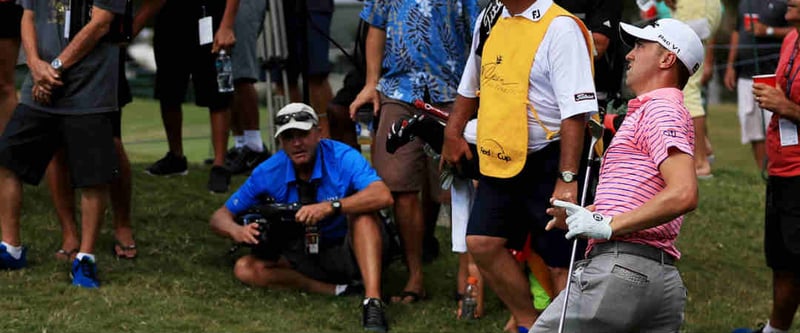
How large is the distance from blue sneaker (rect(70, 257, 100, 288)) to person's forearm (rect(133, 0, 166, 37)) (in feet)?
6.12

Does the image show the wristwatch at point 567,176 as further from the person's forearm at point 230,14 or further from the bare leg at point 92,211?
the person's forearm at point 230,14

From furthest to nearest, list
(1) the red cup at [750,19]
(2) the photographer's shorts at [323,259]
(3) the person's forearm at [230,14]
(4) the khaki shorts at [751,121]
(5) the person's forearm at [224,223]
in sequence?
1. (1) the red cup at [750,19]
2. (4) the khaki shorts at [751,121]
3. (3) the person's forearm at [230,14]
4. (2) the photographer's shorts at [323,259]
5. (5) the person's forearm at [224,223]

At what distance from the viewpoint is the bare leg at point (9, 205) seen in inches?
283

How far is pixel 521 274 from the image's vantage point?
6.12 meters

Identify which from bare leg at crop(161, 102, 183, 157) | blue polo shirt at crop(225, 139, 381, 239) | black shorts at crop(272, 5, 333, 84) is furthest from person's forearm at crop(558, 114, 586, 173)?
bare leg at crop(161, 102, 183, 157)

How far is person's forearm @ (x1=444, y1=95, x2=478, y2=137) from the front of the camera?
6.32 meters

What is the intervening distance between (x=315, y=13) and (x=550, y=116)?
3.82 meters

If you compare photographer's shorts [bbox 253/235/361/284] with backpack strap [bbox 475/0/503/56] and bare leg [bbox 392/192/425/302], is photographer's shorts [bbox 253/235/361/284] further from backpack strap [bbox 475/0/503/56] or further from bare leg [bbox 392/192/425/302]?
backpack strap [bbox 475/0/503/56]

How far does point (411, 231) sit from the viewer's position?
24.6ft

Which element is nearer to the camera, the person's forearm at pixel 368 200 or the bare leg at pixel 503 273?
the bare leg at pixel 503 273

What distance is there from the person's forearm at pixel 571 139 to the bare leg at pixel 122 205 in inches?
119

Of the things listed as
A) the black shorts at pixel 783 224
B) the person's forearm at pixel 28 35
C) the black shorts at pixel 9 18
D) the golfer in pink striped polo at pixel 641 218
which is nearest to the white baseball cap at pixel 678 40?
the golfer in pink striped polo at pixel 641 218

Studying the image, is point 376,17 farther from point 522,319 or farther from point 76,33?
point 522,319

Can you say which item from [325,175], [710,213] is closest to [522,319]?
[325,175]
